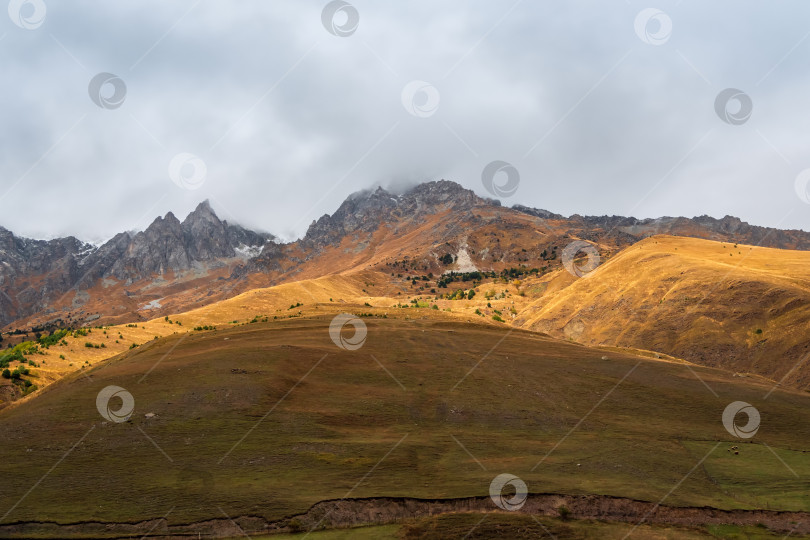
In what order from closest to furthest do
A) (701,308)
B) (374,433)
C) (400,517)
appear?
(400,517), (374,433), (701,308)

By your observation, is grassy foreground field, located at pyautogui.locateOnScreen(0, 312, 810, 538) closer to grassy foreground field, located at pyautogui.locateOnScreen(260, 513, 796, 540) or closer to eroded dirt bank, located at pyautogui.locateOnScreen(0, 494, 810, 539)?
eroded dirt bank, located at pyautogui.locateOnScreen(0, 494, 810, 539)

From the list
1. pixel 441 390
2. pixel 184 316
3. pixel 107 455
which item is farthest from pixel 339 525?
pixel 184 316

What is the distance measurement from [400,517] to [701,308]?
2131 inches

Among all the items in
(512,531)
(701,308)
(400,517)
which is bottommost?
(512,531)

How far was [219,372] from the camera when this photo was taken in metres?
31.3

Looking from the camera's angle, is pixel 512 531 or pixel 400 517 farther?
pixel 400 517

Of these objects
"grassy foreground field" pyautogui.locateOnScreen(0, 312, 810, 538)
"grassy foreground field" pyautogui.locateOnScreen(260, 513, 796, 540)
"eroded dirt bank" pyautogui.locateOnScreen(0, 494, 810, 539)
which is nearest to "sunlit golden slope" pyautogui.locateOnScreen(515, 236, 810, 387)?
"grassy foreground field" pyautogui.locateOnScreen(0, 312, 810, 538)

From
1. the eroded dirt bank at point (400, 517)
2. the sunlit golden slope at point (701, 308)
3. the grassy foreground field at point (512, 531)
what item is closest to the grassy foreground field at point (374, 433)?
the eroded dirt bank at point (400, 517)

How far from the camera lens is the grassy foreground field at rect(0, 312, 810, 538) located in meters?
19.8

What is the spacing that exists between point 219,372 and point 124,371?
702 cm

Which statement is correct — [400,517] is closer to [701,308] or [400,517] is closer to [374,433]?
[374,433]

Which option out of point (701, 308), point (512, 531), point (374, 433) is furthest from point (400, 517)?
point (701, 308)

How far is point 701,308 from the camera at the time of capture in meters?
59.3

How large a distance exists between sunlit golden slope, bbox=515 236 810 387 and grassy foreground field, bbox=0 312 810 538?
15.2 metres
